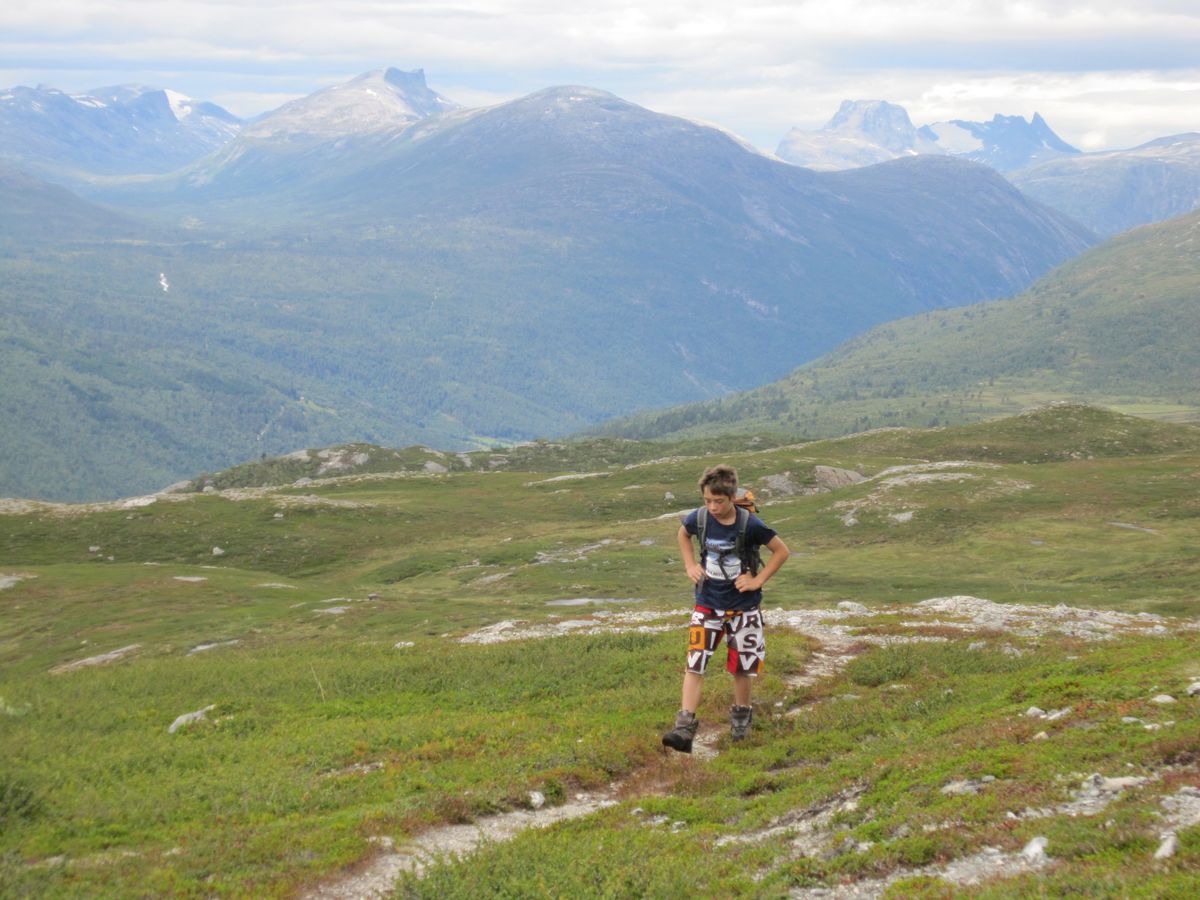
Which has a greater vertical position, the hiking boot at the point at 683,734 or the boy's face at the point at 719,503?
the boy's face at the point at 719,503

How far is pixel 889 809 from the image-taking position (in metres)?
15.4

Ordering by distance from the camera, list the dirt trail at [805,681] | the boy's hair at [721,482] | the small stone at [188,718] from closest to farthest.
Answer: the dirt trail at [805,681], the boy's hair at [721,482], the small stone at [188,718]

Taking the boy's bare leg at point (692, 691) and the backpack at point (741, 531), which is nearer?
the backpack at point (741, 531)

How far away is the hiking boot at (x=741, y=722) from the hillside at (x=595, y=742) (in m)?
0.44

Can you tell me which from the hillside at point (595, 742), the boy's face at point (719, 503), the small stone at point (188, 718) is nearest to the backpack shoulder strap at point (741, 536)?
the boy's face at point (719, 503)

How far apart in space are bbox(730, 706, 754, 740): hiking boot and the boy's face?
179 inches

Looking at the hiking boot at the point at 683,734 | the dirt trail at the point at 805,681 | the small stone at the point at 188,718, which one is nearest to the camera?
the dirt trail at the point at 805,681

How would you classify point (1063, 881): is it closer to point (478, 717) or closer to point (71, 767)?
point (478, 717)

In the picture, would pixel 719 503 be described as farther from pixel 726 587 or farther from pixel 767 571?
pixel 726 587

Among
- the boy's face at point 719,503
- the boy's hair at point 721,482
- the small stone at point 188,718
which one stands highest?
the boy's hair at point 721,482

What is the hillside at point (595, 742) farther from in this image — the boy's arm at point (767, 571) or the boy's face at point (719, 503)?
the boy's face at point (719, 503)

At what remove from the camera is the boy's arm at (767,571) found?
1945 cm

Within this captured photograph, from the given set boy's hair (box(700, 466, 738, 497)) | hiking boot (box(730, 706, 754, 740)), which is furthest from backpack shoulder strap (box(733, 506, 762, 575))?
hiking boot (box(730, 706, 754, 740))

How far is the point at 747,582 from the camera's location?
19.8m
